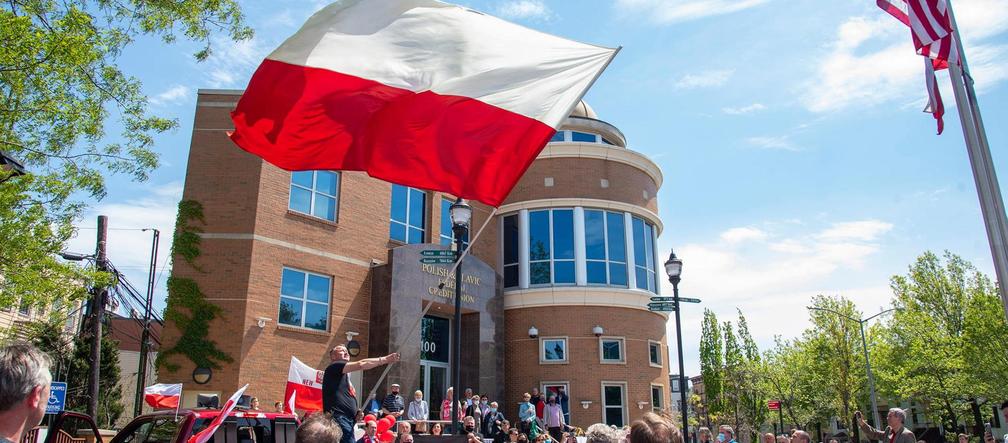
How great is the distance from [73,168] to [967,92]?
1288 centimetres

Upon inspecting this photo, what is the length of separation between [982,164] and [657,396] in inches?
788

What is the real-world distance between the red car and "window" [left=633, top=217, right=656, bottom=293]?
19.4m

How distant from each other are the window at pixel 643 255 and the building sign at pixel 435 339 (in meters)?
7.70

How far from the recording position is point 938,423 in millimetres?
40875

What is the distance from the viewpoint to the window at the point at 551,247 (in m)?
25.7

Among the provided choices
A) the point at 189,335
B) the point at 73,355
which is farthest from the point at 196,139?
the point at 73,355

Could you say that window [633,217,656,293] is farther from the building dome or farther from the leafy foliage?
the leafy foliage

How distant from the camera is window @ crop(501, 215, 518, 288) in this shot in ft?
86.2

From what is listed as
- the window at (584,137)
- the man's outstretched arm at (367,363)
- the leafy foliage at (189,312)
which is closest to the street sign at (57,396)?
the leafy foliage at (189,312)

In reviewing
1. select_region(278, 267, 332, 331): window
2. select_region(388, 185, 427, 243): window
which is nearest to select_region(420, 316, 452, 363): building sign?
select_region(388, 185, 427, 243): window

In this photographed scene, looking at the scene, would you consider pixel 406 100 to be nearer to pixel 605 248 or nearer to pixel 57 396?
pixel 57 396

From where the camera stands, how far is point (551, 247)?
26.1 meters

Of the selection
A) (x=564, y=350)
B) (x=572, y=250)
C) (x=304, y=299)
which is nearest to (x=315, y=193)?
(x=304, y=299)

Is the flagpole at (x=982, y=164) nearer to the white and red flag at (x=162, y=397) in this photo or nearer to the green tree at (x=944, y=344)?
the white and red flag at (x=162, y=397)
